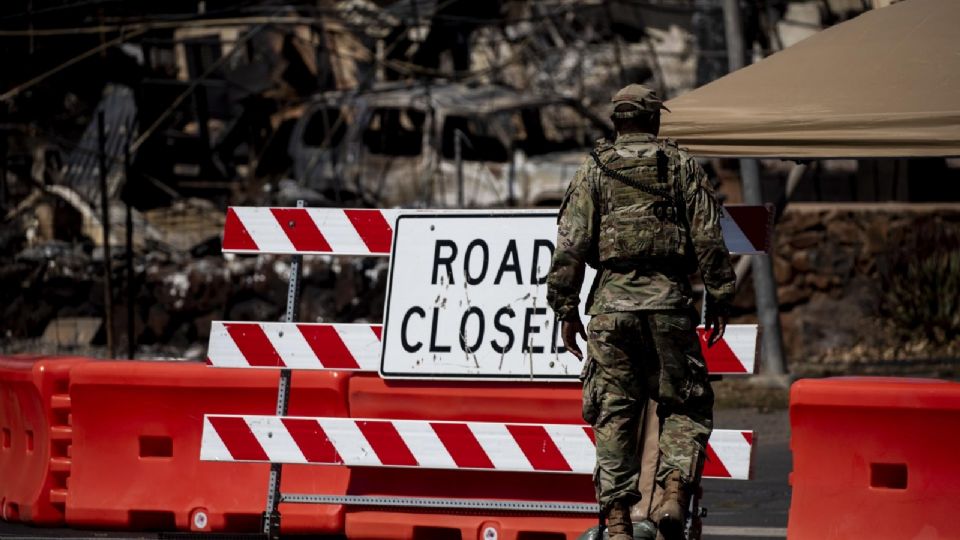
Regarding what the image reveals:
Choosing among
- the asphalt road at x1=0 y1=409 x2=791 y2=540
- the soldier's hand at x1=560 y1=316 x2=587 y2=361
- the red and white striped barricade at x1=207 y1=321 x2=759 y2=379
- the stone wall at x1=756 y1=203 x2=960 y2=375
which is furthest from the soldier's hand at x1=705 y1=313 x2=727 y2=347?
the stone wall at x1=756 y1=203 x2=960 y2=375

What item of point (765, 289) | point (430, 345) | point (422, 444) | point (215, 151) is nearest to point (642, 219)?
point (430, 345)

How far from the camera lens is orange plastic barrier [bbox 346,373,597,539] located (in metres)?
7.83

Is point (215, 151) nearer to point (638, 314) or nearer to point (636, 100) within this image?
point (636, 100)

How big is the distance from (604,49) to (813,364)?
13.4 m

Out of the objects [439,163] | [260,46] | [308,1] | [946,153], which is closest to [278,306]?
[439,163]

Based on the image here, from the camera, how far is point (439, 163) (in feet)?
66.9

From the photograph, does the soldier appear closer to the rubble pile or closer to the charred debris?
the charred debris

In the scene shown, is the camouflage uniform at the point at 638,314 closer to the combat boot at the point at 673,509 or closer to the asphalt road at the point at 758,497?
the combat boot at the point at 673,509

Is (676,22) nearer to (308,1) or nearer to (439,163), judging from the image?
(308,1)

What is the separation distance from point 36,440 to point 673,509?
4293 mm

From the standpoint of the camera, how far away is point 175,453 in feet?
28.8

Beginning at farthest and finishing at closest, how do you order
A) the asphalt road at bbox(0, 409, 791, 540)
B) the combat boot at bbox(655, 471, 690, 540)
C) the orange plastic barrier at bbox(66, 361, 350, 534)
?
the asphalt road at bbox(0, 409, 791, 540) → the orange plastic barrier at bbox(66, 361, 350, 534) → the combat boot at bbox(655, 471, 690, 540)

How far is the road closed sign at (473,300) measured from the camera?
25.5 feet

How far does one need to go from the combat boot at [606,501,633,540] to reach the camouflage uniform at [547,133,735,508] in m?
0.04
